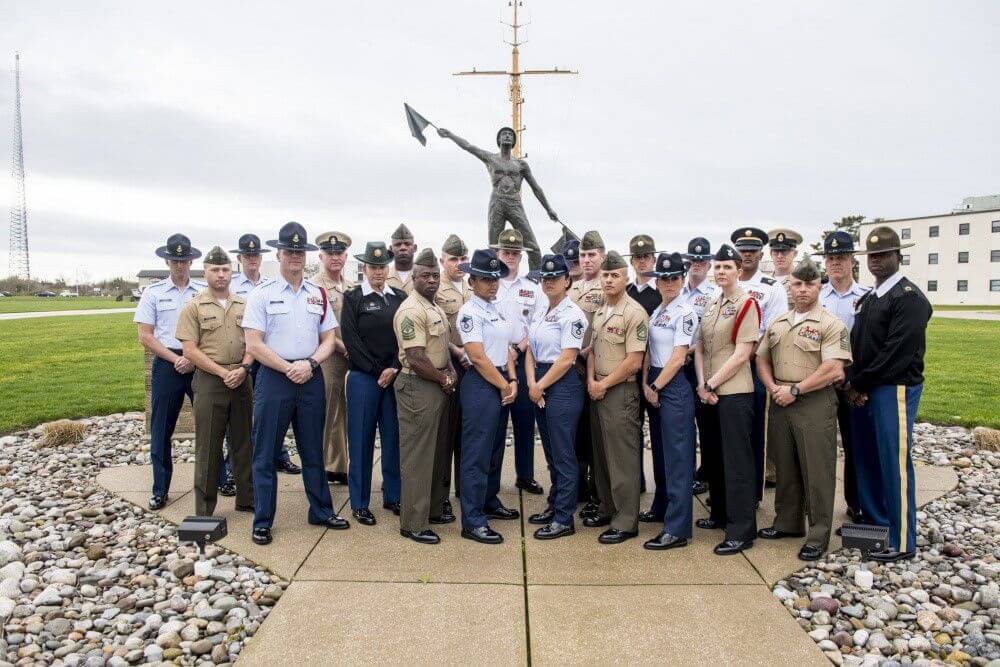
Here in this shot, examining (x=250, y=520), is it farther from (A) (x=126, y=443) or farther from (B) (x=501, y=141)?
(B) (x=501, y=141)

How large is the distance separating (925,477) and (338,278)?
18.2 feet

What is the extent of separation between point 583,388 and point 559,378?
9.2 inches

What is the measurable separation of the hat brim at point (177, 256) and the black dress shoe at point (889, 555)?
17.3ft

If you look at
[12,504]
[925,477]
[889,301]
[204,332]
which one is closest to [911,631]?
[889,301]

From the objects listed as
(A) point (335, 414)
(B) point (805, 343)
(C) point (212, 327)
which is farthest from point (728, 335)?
(C) point (212, 327)

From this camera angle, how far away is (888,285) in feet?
14.3

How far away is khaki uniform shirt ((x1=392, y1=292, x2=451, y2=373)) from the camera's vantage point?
4449mm

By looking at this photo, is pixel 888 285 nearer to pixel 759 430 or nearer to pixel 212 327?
pixel 759 430

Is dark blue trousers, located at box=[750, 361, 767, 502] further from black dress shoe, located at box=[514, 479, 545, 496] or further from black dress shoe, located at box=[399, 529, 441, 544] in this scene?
black dress shoe, located at box=[399, 529, 441, 544]

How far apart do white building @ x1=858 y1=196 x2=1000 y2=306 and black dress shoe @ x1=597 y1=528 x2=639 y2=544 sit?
56000mm

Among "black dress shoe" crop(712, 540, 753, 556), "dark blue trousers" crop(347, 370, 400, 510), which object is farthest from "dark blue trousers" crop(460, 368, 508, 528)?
"black dress shoe" crop(712, 540, 753, 556)

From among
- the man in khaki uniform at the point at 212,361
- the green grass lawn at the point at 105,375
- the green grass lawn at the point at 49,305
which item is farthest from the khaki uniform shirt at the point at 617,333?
the green grass lawn at the point at 49,305

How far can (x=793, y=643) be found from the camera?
3.25m

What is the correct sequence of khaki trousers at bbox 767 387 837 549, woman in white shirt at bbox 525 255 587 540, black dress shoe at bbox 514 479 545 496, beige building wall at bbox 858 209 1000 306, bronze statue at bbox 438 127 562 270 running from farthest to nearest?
beige building wall at bbox 858 209 1000 306, bronze statue at bbox 438 127 562 270, black dress shoe at bbox 514 479 545 496, woman in white shirt at bbox 525 255 587 540, khaki trousers at bbox 767 387 837 549
